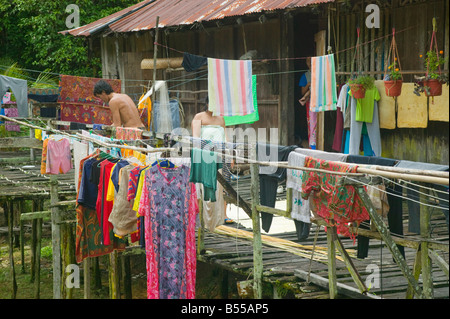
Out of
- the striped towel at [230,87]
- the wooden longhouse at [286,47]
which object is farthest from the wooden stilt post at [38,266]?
the striped towel at [230,87]

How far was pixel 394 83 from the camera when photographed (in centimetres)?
927

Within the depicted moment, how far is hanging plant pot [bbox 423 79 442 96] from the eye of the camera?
8.66 m

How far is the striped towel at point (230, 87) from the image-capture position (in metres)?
10.0

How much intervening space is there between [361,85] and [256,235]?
3297 mm

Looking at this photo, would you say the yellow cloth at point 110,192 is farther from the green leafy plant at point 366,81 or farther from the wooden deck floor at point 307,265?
the green leafy plant at point 366,81

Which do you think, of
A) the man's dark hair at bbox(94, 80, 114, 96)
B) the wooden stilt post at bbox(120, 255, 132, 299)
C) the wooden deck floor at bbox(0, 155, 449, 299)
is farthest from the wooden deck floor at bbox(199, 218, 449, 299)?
the man's dark hair at bbox(94, 80, 114, 96)

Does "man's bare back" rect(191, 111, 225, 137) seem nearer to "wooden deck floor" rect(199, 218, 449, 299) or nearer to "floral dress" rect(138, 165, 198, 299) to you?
"wooden deck floor" rect(199, 218, 449, 299)

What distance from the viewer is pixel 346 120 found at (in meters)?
Answer: 10.2

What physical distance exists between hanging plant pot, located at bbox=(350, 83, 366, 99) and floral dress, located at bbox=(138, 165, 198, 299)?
3.49 m

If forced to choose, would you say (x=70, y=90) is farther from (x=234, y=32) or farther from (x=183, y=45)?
(x=234, y=32)

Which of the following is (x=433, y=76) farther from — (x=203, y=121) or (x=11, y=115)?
(x=11, y=115)
